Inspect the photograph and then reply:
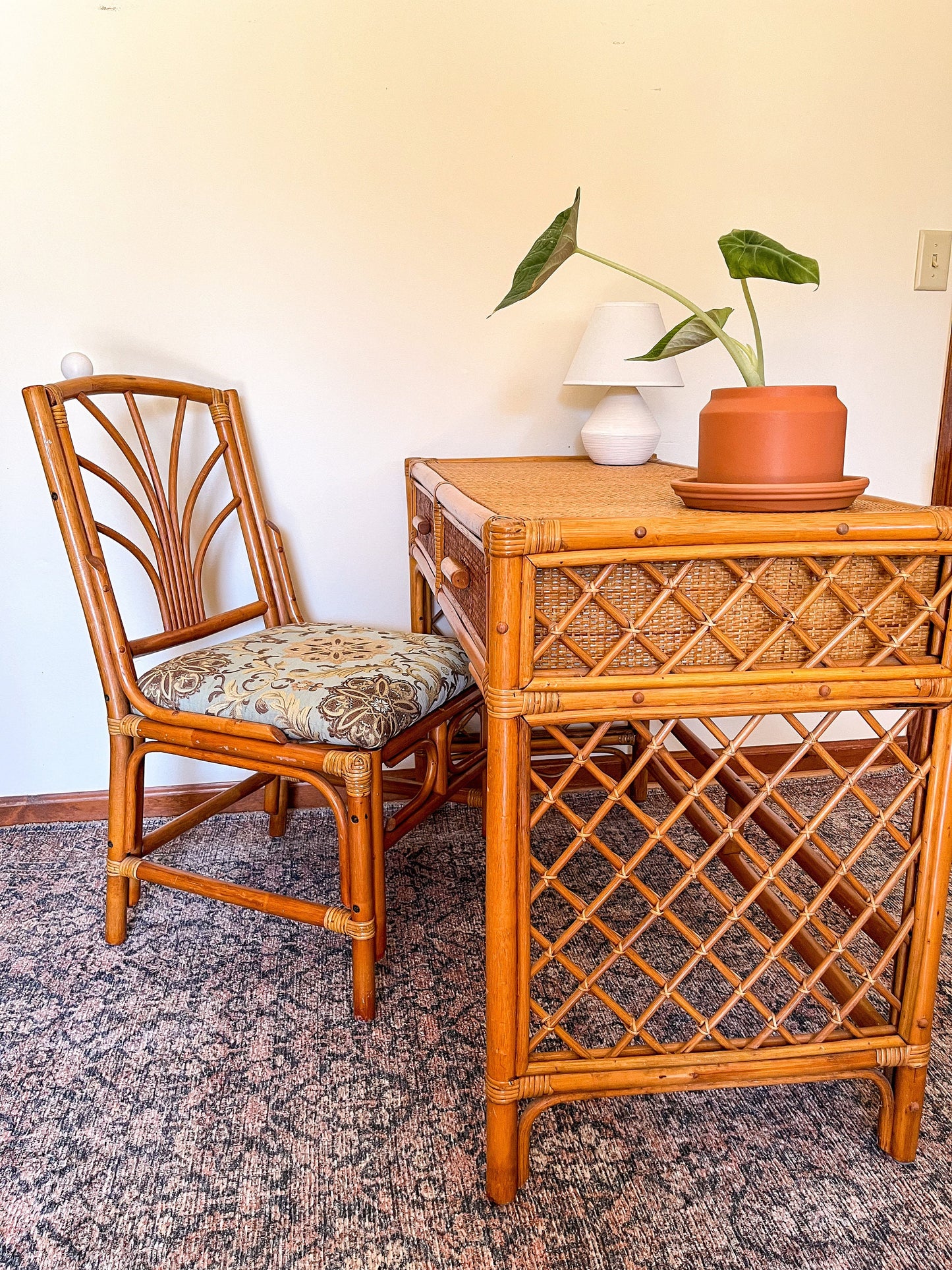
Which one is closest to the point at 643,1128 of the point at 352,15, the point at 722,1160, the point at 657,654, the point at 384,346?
the point at 722,1160

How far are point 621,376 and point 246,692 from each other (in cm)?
76

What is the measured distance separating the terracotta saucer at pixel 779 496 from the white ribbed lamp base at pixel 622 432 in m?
0.62

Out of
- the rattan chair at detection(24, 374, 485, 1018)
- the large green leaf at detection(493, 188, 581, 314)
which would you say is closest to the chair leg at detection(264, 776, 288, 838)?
the rattan chair at detection(24, 374, 485, 1018)

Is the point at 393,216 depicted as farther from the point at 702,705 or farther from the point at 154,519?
the point at 702,705

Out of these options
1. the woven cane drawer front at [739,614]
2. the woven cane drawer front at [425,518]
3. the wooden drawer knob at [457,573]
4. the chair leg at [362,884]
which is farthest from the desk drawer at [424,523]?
the woven cane drawer front at [739,614]

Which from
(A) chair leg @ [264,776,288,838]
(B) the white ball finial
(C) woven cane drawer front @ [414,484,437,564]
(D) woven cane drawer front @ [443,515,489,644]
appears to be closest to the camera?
(D) woven cane drawer front @ [443,515,489,644]

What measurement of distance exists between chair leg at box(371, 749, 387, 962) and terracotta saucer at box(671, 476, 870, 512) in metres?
0.55

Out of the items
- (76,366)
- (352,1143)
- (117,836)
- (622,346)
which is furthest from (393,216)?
(352,1143)

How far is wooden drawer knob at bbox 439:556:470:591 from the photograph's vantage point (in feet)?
3.16

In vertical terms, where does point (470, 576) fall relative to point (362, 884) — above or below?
above

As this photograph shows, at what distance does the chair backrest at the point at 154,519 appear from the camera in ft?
4.07

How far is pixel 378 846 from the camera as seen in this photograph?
45.9 inches

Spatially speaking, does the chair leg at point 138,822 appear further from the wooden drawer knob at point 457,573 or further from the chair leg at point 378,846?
the wooden drawer knob at point 457,573

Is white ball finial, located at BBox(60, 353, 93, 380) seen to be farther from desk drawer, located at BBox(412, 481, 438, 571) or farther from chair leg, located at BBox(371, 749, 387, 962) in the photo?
chair leg, located at BBox(371, 749, 387, 962)
